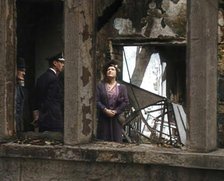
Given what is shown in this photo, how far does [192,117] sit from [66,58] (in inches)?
48.9

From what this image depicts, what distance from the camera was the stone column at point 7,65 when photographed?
542cm

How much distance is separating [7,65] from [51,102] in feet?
4.83

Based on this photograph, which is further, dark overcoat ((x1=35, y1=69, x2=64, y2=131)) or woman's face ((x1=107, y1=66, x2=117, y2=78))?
woman's face ((x1=107, y1=66, x2=117, y2=78))

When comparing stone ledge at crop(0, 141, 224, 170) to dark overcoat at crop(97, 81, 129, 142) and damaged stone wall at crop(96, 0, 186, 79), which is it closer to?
dark overcoat at crop(97, 81, 129, 142)

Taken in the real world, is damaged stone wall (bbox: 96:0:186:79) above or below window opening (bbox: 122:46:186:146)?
above

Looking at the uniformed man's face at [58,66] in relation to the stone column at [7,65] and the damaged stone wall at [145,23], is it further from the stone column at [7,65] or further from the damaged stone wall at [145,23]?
the damaged stone wall at [145,23]

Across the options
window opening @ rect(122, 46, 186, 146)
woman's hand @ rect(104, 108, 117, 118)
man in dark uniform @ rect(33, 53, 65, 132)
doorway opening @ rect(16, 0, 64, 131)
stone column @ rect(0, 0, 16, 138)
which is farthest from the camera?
window opening @ rect(122, 46, 186, 146)

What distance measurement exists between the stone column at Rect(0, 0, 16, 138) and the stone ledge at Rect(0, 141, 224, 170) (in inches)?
Answer: 10.2

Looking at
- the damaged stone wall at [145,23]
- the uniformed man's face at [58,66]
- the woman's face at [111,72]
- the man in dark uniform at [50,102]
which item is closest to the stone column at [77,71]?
the man in dark uniform at [50,102]

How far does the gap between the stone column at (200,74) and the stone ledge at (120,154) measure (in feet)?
0.39

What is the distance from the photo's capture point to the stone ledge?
4.71 metres

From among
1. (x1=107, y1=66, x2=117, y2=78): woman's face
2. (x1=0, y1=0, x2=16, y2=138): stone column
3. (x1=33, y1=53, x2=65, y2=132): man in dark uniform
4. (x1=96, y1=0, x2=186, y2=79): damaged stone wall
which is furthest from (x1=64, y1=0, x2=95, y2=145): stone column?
(x1=96, y1=0, x2=186, y2=79): damaged stone wall

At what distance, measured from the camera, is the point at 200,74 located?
4750 mm

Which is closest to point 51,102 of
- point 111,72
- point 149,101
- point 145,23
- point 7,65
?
point 111,72
